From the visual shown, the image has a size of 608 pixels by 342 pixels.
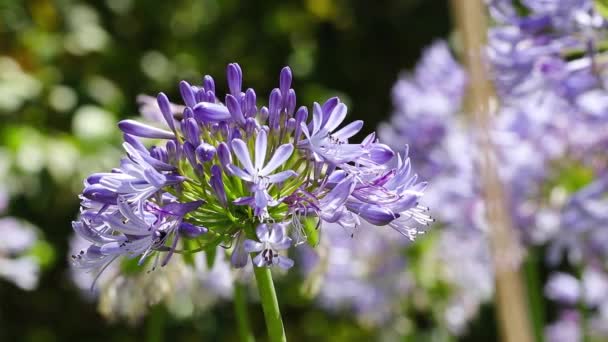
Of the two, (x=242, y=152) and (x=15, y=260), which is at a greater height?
(x=242, y=152)

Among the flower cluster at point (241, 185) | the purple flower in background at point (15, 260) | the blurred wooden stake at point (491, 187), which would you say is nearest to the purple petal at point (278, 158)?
the flower cluster at point (241, 185)

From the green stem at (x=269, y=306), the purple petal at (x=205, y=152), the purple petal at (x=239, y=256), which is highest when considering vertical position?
the purple petal at (x=205, y=152)

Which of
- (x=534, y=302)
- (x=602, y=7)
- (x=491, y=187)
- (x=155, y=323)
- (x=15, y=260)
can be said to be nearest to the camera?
(x=491, y=187)

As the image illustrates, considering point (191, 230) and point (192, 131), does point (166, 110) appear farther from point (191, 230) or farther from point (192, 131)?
point (191, 230)

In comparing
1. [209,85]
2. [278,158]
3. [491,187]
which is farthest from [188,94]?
[491,187]

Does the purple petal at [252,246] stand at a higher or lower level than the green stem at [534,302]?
lower

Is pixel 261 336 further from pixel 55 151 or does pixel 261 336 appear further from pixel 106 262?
pixel 106 262

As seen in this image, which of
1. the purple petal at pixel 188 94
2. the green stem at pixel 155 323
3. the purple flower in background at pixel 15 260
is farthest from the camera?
the purple flower in background at pixel 15 260

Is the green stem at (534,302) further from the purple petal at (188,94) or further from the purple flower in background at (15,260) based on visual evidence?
the purple petal at (188,94)
